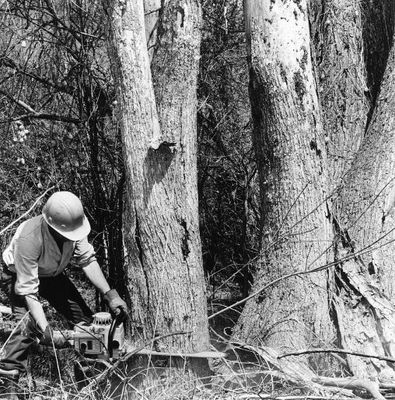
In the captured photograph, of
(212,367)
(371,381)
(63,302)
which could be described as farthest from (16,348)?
(371,381)

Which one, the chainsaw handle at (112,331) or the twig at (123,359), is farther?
the chainsaw handle at (112,331)

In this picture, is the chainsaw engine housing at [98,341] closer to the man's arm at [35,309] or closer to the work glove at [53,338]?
the work glove at [53,338]

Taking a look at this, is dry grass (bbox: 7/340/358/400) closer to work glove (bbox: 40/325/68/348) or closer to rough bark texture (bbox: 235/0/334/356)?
work glove (bbox: 40/325/68/348)

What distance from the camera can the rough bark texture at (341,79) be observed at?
19.3 feet

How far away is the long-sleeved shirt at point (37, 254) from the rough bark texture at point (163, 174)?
0.47 metres

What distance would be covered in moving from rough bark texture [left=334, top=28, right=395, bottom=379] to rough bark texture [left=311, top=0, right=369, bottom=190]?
202 mm

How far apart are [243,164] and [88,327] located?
366 cm

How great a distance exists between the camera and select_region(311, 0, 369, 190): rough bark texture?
5.89 m

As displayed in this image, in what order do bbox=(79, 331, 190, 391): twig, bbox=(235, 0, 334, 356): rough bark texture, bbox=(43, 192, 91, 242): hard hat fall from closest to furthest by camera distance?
1. bbox=(79, 331, 190, 391): twig
2. bbox=(43, 192, 91, 242): hard hat
3. bbox=(235, 0, 334, 356): rough bark texture

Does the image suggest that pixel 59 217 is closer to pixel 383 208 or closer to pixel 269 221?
pixel 269 221

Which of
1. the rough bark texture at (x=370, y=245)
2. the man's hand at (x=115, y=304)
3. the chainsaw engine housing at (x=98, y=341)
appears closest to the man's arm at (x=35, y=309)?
the chainsaw engine housing at (x=98, y=341)

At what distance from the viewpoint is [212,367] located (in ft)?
15.9

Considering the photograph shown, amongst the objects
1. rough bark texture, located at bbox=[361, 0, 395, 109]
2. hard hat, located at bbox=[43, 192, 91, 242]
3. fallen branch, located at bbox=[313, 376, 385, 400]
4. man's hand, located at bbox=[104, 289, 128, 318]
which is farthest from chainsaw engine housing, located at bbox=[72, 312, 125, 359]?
rough bark texture, located at bbox=[361, 0, 395, 109]

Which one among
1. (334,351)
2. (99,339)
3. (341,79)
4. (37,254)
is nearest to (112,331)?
(99,339)
